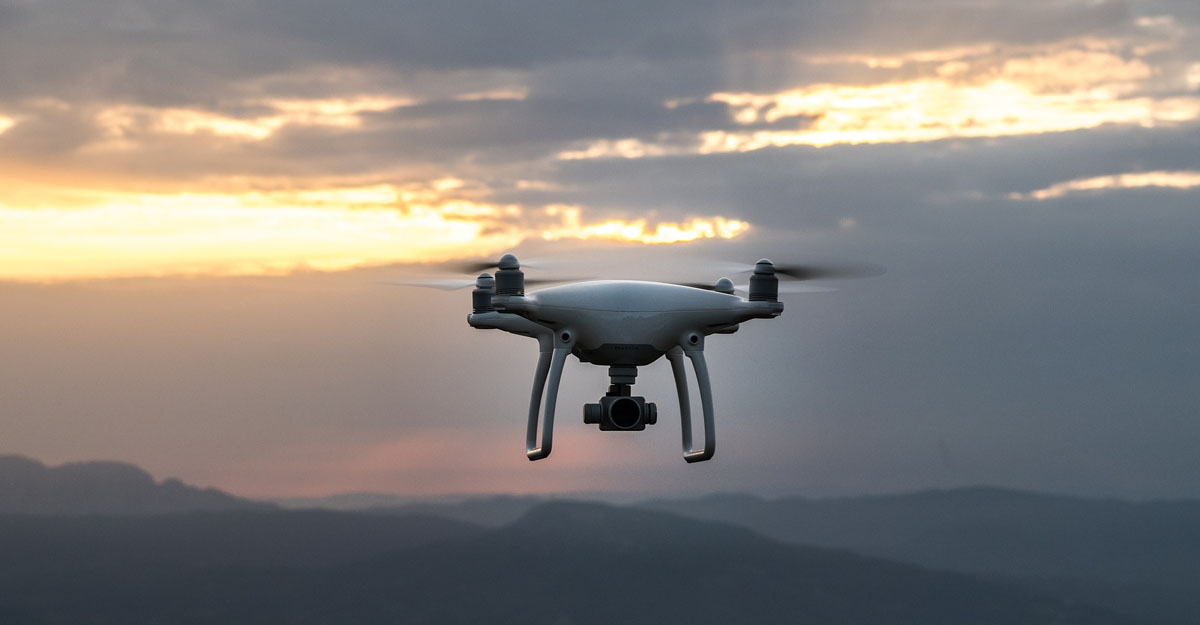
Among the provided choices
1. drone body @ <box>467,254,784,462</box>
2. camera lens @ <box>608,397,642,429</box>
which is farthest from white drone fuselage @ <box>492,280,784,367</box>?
camera lens @ <box>608,397,642,429</box>

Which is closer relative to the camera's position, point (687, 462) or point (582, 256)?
point (687, 462)

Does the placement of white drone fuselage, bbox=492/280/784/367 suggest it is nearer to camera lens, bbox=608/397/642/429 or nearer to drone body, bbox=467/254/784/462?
drone body, bbox=467/254/784/462

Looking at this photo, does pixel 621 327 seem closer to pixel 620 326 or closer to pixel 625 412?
pixel 620 326

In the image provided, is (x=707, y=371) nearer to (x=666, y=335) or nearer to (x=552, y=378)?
(x=666, y=335)

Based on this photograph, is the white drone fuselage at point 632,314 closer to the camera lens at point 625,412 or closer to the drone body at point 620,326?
the drone body at point 620,326

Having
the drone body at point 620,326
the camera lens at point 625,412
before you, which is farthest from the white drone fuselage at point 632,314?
the camera lens at point 625,412

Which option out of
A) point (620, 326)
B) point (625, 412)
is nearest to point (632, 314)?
point (620, 326)

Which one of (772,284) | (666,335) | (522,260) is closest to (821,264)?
(772,284)
